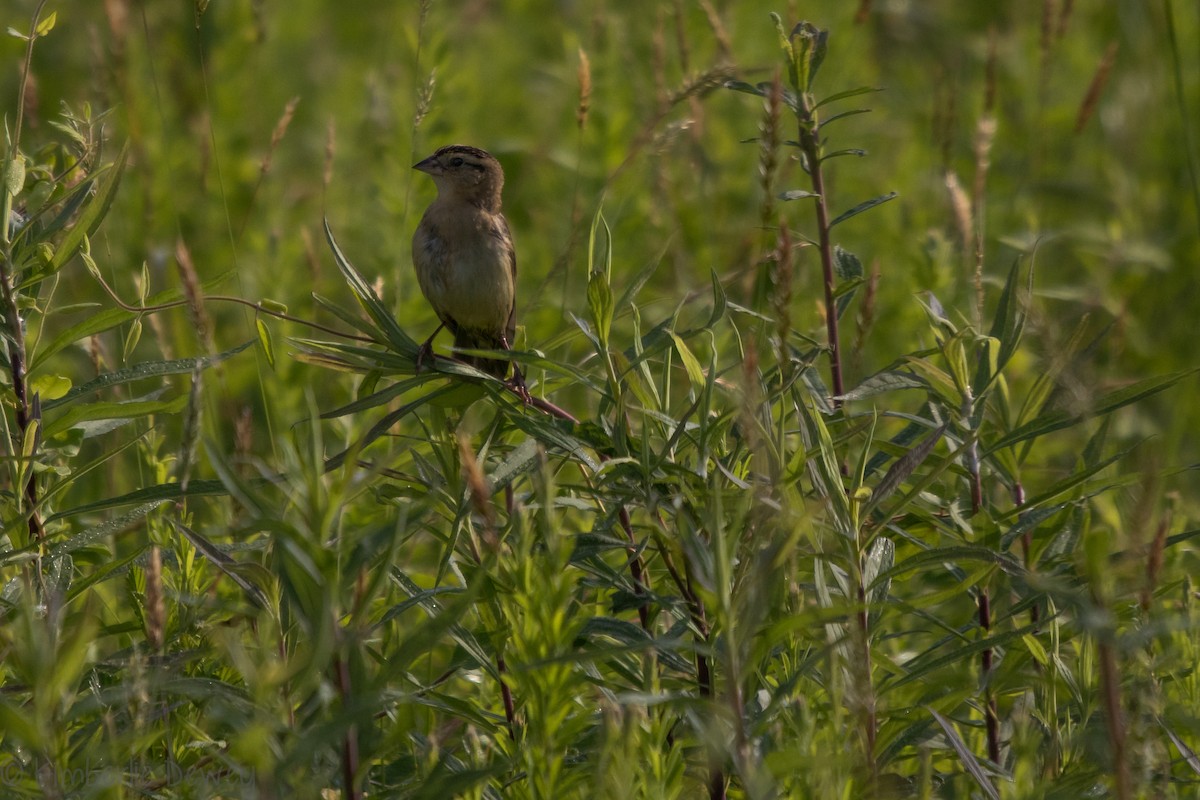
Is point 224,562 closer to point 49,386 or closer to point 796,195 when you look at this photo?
point 49,386

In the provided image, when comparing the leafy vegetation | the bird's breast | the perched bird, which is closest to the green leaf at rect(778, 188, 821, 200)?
the leafy vegetation

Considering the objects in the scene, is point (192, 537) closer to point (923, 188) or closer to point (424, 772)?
point (424, 772)

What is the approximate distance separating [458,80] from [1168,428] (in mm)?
3194

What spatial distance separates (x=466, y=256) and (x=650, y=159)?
1433 mm

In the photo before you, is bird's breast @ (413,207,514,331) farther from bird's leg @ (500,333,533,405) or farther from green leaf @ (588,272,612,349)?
green leaf @ (588,272,612,349)

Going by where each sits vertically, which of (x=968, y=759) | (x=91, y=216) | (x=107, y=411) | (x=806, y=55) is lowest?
(x=968, y=759)

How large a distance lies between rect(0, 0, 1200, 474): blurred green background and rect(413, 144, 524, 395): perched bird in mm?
126

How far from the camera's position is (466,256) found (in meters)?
4.46

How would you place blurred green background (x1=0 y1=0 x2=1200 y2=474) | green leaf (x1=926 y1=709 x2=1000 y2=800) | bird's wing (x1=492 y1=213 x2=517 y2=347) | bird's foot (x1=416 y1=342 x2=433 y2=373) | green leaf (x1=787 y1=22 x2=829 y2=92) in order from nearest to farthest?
1. green leaf (x1=926 y1=709 x2=1000 y2=800)
2. bird's foot (x1=416 y1=342 x2=433 y2=373)
3. green leaf (x1=787 y1=22 x2=829 y2=92)
4. bird's wing (x1=492 y1=213 x2=517 y2=347)
5. blurred green background (x1=0 y1=0 x2=1200 y2=474)

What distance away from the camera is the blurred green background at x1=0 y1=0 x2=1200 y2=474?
5.03 meters

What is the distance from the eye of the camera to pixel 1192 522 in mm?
4215

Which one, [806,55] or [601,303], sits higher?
[806,55]

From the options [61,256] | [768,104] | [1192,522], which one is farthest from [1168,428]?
[61,256]

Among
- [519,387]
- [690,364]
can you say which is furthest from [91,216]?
[690,364]
